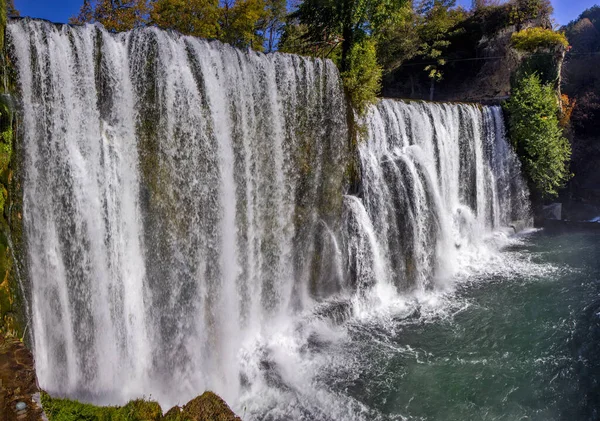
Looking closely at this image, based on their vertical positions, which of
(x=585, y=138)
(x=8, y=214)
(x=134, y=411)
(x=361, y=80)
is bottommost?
(x=134, y=411)

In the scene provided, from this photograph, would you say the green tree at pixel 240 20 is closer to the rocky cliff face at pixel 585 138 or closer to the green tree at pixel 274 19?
the green tree at pixel 274 19

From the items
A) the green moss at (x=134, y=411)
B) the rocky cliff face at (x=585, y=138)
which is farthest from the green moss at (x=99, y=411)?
the rocky cliff face at (x=585, y=138)

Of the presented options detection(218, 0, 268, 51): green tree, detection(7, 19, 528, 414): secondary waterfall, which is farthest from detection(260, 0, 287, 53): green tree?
detection(7, 19, 528, 414): secondary waterfall

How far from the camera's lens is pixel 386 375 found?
7.22 m

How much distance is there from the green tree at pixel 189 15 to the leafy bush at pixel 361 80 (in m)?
9.14

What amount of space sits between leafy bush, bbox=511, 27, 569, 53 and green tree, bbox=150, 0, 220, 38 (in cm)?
1362

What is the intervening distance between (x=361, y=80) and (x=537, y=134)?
9.92 metres

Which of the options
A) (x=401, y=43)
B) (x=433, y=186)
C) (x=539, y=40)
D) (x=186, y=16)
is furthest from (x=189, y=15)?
(x=539, y=40)

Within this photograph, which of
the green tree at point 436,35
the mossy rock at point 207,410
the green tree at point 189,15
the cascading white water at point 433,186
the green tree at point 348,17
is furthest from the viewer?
the green tree at point 436,35

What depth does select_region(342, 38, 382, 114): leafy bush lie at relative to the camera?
33.6 ft

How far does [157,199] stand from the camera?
707 cm

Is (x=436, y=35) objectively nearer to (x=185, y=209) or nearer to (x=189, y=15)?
(x=189, y=15)

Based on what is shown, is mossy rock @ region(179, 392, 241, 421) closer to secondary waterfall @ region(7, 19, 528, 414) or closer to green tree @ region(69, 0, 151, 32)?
secondary waterfall @ region(7, 19, 528, 414)

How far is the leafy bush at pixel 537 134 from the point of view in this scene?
16328 millimetres
